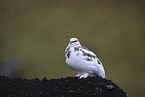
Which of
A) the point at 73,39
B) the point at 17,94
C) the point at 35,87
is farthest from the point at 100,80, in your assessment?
the point at 17,94

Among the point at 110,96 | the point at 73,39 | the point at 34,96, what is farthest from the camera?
the point at 73,39

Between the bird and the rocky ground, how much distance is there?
0.14m

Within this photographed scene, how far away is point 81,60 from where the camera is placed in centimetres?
318

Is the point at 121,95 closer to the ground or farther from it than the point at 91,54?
closer to the ground

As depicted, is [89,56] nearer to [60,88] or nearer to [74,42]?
[74,42]

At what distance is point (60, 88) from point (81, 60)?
0.45 metres

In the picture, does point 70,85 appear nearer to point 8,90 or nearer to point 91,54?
point 91,54

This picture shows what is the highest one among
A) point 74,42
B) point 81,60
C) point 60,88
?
point 74,42

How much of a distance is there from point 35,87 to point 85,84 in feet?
2.15

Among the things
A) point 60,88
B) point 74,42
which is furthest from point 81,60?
point 60,88

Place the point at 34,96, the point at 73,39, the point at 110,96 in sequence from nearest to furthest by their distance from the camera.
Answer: the point at 34,96, the point at 110,96, the point at 73,39

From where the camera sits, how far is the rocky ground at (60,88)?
116 inches

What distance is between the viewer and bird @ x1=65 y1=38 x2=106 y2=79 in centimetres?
318

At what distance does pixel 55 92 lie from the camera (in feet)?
9.86
